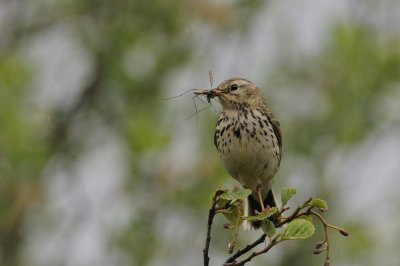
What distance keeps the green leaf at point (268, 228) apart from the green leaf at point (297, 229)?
3.6 inches

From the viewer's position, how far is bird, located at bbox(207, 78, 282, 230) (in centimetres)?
631

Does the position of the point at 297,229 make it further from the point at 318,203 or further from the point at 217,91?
the point at 217,91

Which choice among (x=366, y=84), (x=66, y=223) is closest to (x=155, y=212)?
(x=66, y=223)

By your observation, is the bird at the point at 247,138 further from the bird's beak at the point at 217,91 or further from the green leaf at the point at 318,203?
the green leaf at the point at 318,203

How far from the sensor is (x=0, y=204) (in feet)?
35.8

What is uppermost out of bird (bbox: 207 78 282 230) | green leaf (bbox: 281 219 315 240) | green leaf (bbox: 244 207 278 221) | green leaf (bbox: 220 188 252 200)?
bird (bbox: 207 78 282 230)

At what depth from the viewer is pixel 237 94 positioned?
6.56 meters

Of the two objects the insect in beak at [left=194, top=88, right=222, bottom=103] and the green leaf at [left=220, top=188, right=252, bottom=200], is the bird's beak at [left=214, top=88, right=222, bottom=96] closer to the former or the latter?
the insect in beak at [left=194, top=88, right=222, bottom=103]

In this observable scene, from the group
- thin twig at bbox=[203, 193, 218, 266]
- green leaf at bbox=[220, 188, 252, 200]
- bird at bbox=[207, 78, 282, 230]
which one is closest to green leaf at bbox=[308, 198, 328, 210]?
green leaf at bbox=[220, 188, 252, 200]

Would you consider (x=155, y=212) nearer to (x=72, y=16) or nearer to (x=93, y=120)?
(x=93, y=120)

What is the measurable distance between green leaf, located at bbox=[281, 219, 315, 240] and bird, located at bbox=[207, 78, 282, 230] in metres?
1.93

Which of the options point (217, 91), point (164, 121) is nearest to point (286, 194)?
point (217, 91)

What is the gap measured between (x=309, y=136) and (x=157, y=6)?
258 cm

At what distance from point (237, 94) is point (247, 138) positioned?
0.34 metres
